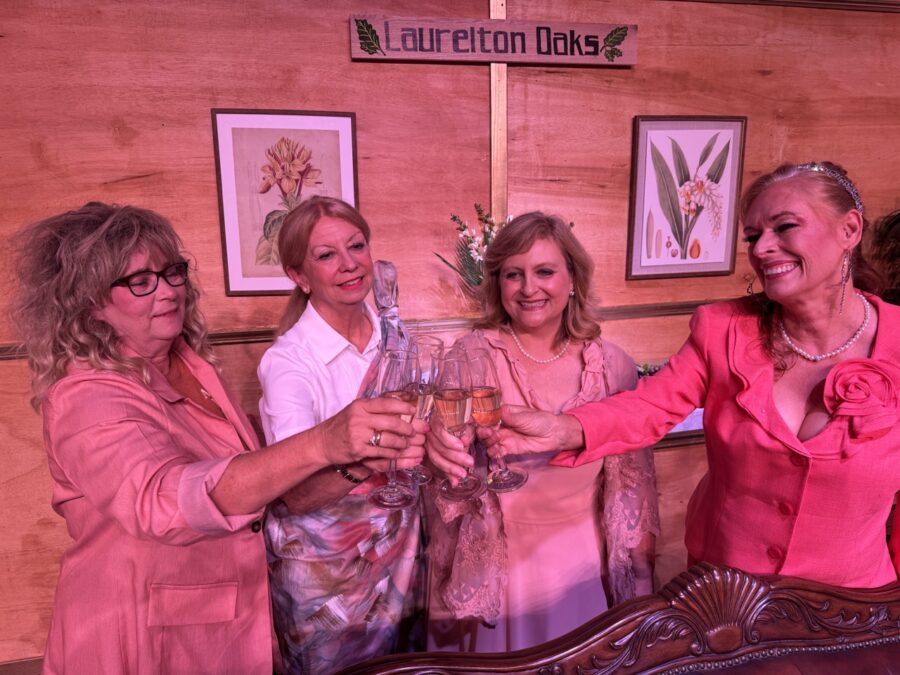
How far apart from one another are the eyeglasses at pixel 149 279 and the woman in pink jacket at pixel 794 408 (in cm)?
93

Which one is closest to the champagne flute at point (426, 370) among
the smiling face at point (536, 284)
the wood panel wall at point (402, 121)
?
the smiling face at point (536, 284)

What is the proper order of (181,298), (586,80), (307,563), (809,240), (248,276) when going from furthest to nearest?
(586,80)
(248,276)
(307,563)
(181,298)
(809,240)

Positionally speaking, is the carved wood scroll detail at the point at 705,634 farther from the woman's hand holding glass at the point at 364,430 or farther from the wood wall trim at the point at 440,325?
the wood wall trim at the point at 440,325

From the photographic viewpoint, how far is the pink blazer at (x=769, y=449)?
1.42 m

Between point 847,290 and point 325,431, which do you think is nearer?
point 325,431

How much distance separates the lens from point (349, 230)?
209 centimetres

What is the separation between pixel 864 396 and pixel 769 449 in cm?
24

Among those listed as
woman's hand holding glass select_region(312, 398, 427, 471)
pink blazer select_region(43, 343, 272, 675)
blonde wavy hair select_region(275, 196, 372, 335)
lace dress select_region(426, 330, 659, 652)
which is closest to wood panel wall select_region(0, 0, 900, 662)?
blonde wavy hair select_region(275, 196, 372, 335)

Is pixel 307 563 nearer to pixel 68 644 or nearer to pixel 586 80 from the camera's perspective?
pixel 68 644

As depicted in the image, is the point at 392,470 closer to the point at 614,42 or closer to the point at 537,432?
the point at 537,432

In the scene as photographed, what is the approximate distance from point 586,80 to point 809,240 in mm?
2143

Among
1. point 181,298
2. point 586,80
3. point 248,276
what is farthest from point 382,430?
point 586,80

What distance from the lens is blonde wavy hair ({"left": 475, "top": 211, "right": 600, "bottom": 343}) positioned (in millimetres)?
2133

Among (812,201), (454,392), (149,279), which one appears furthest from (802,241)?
(149,279)
